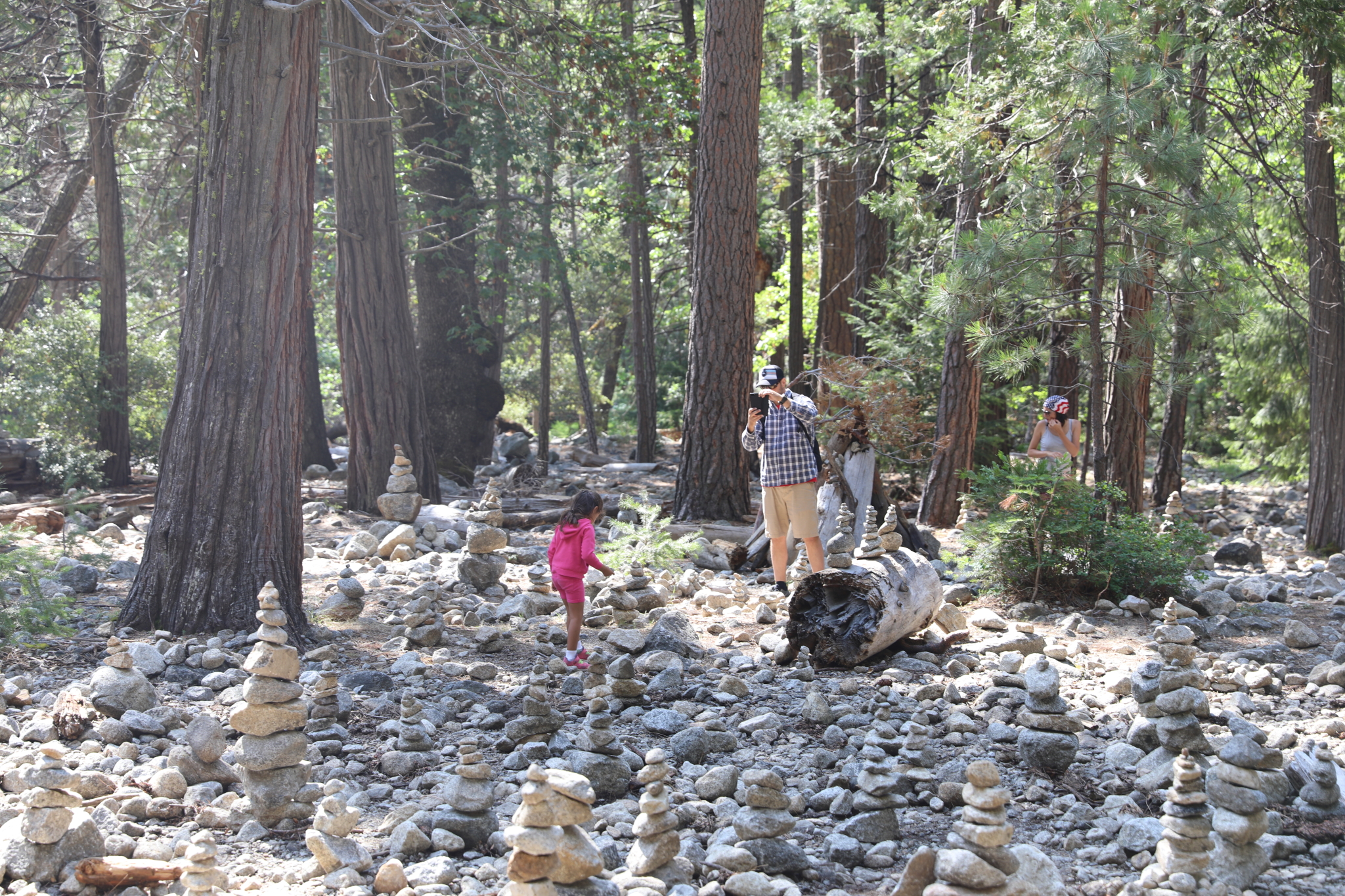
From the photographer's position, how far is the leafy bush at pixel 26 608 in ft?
20.2

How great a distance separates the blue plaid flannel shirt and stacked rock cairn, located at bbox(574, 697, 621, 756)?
392 cm

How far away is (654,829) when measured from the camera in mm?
3564

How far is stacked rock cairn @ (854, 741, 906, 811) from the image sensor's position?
161 inches

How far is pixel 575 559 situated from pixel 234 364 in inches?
104

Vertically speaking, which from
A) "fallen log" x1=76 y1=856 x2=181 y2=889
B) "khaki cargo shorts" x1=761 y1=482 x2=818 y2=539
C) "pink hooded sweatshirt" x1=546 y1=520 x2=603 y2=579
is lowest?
"fallen log" x1=76 y1=856 x2=181 y2=889

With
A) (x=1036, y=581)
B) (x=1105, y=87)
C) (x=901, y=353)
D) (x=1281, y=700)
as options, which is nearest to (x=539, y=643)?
(x=1036, y=581)

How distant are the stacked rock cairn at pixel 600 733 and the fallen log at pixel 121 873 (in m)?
1.63

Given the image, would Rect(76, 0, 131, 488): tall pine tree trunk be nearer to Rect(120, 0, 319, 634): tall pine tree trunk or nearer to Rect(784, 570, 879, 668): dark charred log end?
Rect(120, 0, 319, 634): tall pine tree trunk

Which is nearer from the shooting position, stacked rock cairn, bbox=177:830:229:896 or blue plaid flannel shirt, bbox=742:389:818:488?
stacked rock cairn, bbox=177:830:229:896

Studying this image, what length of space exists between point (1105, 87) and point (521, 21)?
671 centimetres

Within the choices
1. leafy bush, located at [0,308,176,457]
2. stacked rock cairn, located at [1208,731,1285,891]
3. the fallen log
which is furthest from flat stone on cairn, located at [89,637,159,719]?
leafy bush, located at [0,308,176,457]

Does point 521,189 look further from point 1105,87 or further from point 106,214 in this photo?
point 1105,87

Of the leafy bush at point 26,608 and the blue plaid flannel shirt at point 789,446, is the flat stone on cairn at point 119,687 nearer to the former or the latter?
the leafy bush at point 26,608

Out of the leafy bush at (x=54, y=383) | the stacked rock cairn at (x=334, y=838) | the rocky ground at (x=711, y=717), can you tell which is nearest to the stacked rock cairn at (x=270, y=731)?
the rocky ground at (x=711, y=717)
